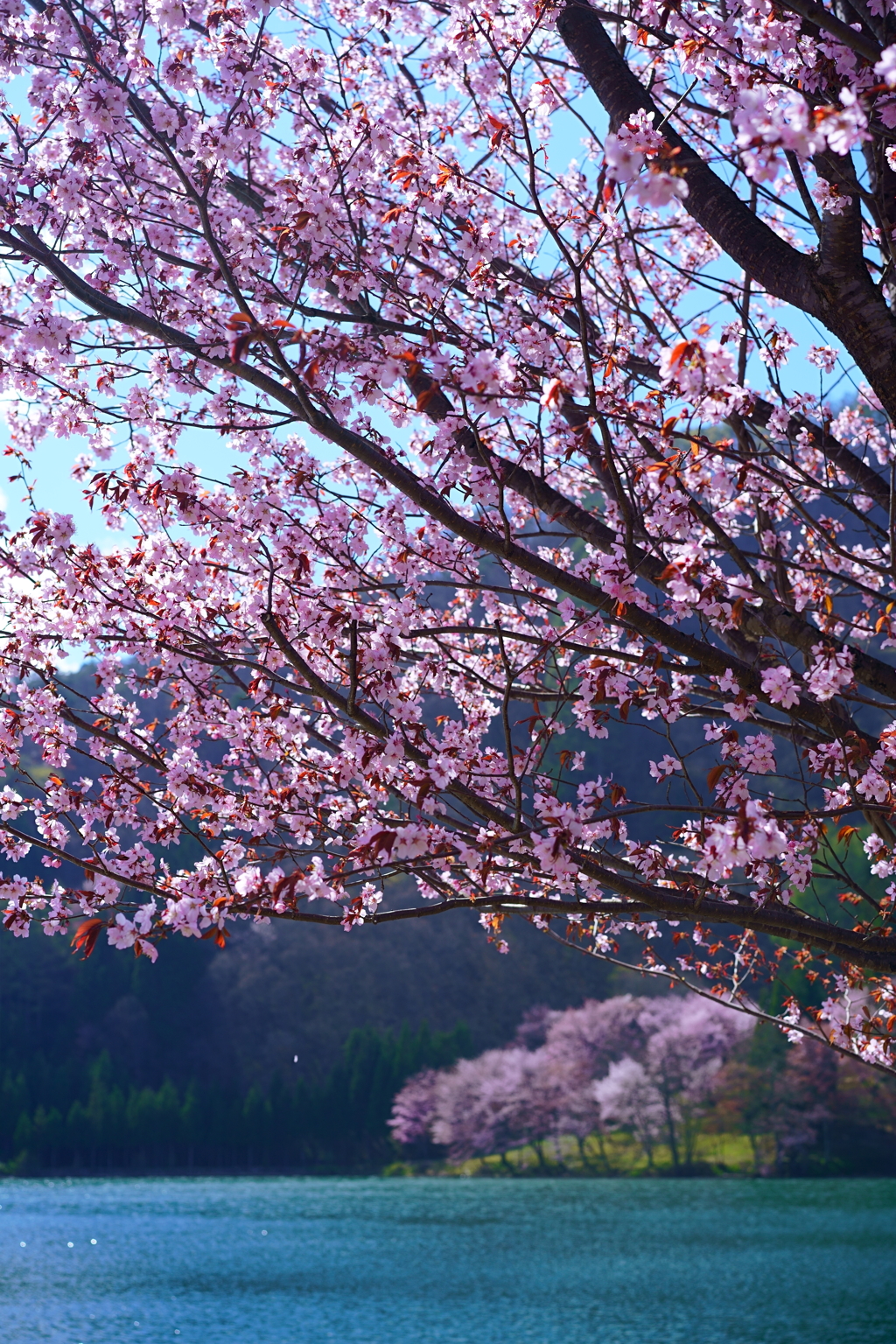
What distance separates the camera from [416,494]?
3467mm

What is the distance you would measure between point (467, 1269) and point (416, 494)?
870 inches

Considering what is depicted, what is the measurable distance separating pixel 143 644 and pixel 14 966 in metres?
70.0

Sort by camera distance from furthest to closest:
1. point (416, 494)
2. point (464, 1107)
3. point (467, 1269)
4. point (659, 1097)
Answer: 1. point (464, 1107)
2. point (659, 1097)
3. point (467, 1269)
4. point (416, 494)

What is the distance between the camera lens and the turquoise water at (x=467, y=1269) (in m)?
16.8

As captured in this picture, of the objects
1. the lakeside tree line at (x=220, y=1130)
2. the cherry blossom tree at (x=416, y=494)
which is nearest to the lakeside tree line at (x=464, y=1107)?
the lakeside tree line at (x=220, y=1130)

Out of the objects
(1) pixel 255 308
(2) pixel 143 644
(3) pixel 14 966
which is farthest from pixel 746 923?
(3) pixel 14 966

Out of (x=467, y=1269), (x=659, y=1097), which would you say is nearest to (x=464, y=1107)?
(x=659, y=1097)

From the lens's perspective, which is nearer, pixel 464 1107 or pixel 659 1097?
pixel 659 1097

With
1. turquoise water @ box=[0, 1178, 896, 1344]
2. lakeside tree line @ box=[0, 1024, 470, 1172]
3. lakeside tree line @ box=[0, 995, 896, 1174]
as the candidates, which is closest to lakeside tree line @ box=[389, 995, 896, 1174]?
lakeside tree line @ box=[0, 995, 896, 1174]

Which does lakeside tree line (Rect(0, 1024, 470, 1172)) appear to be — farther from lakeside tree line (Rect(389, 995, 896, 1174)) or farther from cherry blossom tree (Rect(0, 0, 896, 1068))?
cherry blossom tree (Rect(0, 0, 896, 1068))

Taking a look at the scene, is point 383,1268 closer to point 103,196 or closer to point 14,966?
point 103,196

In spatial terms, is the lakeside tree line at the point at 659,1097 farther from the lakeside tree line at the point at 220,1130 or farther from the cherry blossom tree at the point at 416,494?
the cherry blossom tree at the point at 416,494

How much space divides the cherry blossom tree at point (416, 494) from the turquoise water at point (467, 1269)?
14078mm

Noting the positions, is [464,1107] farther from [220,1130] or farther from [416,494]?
[416,494]
